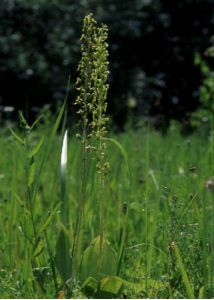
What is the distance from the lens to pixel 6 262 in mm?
2035

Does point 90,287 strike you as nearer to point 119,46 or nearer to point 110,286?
point 110,286

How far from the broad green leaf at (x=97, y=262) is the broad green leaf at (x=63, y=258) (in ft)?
0.14

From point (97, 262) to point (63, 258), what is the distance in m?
0.09

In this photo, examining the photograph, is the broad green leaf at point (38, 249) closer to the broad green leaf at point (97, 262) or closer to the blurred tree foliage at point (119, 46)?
the broad green leaf at point (97, 262)

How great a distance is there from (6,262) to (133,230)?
678mm

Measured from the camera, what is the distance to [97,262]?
5.88ft

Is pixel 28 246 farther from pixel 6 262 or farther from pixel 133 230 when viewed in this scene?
pixel 133 230

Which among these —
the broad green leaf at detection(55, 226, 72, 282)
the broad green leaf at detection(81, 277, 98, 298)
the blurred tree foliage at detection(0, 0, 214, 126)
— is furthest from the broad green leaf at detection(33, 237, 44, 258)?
the blurred tree foliage at detection(0, 0, 214, 126)

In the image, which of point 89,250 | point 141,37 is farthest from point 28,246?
point 141,37

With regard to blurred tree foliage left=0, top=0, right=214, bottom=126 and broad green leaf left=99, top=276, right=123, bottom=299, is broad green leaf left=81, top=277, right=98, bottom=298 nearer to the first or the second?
broad green leaf left=99, top=276, right=123, bottom=299

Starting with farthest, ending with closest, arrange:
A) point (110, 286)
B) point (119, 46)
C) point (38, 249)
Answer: point (119, 46), point (38, 249), point (110, 286)

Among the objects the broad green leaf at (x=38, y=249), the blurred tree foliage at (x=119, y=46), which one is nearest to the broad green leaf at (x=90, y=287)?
the broad green leaf at (x=38, y=249)

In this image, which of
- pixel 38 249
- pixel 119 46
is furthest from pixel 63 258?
pixel 119 46

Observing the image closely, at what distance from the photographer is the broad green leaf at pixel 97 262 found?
178 cm
